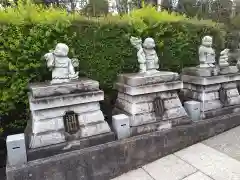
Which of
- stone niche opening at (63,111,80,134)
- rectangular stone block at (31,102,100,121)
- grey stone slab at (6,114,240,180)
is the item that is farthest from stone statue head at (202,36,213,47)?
stone niche opening at (63,111,80,134)

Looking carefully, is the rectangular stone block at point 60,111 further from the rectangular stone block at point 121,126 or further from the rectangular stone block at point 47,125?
the rectangular stone block at point 121,126

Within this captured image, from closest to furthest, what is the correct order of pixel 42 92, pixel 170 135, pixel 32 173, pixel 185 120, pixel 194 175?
pixel 32 173 → pixel 42 92 → pixel 194 175 → pixel 170 135 → pixel 185 120

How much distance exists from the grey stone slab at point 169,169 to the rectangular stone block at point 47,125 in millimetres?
1654

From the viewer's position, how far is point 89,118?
343 centimetres

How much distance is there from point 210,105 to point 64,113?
320 cm

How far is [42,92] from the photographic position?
10.1 ft

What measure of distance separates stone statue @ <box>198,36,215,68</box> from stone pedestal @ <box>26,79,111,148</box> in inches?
105

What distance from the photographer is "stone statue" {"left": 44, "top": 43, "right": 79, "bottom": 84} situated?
10.8 feet

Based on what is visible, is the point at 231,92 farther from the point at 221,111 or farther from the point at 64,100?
the point at 64,100

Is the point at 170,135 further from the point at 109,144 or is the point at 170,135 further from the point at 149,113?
the point at 109,144

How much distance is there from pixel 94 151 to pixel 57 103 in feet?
3.11

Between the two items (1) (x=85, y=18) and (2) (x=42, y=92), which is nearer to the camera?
(2) (x=42, y=92)

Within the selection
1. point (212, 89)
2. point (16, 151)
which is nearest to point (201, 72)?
point (212, 89)

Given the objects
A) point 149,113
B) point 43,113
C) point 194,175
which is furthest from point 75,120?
point 194,175
